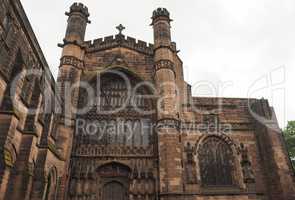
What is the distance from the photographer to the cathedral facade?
33.3 feet

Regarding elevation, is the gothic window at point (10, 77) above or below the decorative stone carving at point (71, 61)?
below

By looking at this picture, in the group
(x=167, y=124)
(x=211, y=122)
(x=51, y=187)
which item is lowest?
(x=51, y=187)

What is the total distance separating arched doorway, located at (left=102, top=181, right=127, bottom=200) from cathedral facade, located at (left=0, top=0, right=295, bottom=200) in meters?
0.05

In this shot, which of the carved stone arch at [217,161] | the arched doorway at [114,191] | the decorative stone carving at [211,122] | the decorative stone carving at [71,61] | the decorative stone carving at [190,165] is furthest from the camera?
the decorative stone carving at [211,122]

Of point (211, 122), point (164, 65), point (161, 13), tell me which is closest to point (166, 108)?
point (164, 65)

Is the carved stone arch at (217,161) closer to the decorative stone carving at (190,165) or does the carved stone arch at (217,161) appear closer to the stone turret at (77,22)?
the decorative stone carving at (190,165)

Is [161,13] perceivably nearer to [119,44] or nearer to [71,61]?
[119,44]

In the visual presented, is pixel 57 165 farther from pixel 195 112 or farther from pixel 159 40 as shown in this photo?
pixel 159 40

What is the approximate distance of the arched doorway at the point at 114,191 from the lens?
12.7m

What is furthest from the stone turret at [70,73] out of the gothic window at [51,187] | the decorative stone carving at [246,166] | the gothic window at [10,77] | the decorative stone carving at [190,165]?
the decorative stone carving at [246,166]

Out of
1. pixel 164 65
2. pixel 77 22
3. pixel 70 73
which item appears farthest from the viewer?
pixel 77 22

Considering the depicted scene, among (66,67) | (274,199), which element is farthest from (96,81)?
(274,199)

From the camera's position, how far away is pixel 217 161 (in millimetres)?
14586

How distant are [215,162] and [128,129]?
541 cm
